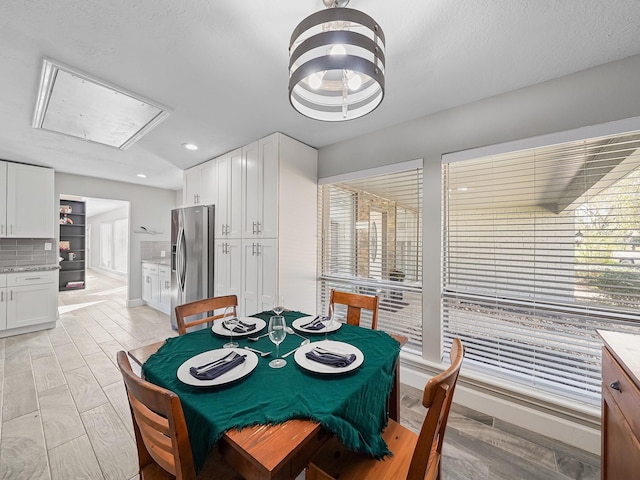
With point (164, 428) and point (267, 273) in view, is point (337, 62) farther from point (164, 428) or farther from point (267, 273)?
point (267, 273)

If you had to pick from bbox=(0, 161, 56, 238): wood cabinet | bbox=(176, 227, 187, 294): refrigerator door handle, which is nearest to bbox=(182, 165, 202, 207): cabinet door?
bbox=(176, 227, 187, 294): refrigerator door handle

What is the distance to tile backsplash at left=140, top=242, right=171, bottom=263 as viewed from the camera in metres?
5.34

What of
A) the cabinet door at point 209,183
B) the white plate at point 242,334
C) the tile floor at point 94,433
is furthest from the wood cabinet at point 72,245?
the white plate at point 242,334

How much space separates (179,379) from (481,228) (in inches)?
89.2

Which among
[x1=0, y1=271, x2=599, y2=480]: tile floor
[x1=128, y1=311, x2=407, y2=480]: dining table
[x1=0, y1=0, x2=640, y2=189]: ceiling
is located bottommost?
[x1=0, y1=271, x2=599, y2=480]: tile floor

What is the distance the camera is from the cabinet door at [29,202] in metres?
3.63

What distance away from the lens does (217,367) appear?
1.07 m

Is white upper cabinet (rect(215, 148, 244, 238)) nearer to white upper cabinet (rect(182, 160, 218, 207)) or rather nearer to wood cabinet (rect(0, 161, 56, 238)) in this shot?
white upper cabinet (rect(182, 160, 218, 207))

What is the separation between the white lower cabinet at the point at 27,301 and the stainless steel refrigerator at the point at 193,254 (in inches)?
69.5

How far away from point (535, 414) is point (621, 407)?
1.02 m

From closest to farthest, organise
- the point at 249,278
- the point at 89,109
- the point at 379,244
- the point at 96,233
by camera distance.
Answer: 1. the point at 89,109
2. the point at 379,244
3. the point at 249,278
4. the point at 96,233

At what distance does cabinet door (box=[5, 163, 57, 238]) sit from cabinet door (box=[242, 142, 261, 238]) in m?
3.33

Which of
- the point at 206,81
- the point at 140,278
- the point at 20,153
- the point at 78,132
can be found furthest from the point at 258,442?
the point at 140,278

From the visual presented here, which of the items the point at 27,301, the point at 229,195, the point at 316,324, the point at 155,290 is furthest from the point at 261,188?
the point at 27,301
